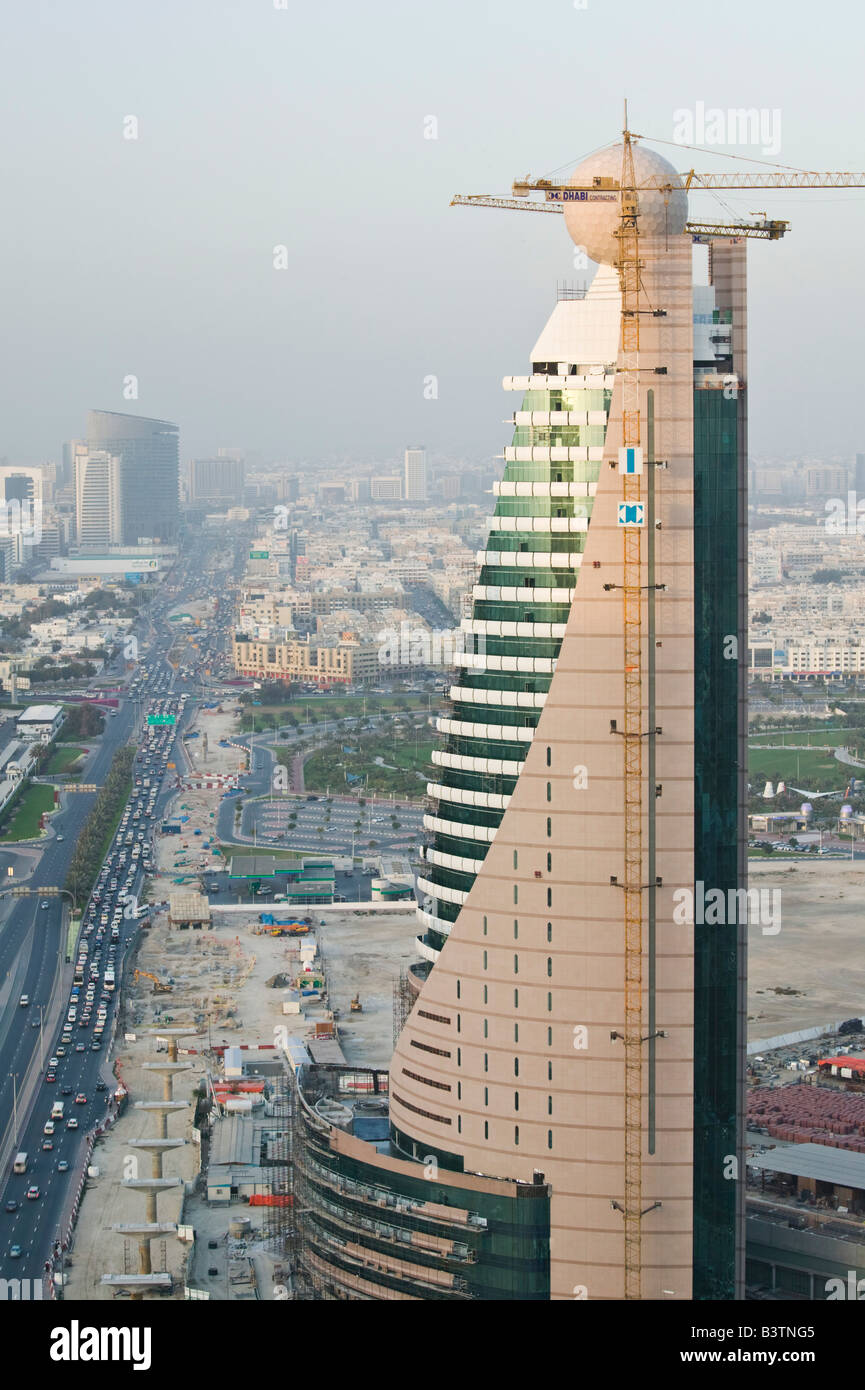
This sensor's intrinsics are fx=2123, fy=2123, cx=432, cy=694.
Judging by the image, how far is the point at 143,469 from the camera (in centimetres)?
19088

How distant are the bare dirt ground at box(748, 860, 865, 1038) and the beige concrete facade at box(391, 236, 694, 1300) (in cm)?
1937

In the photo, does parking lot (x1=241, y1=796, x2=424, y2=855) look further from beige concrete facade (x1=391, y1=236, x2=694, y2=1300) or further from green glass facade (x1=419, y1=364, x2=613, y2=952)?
beige concrete facade (x1=391, y1=236, x2=694, y2=1300)

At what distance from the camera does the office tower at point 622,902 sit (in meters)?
20.6

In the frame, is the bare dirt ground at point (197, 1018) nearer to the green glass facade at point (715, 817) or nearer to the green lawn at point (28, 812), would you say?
the green lawn at point (28, 812)

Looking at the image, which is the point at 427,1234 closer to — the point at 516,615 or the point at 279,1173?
the point at 516,615

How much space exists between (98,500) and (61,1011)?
5720 inches

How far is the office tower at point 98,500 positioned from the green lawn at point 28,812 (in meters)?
112

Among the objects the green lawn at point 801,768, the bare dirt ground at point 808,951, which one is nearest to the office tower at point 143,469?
the green lawn at point 801,768

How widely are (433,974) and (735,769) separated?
3.72 metres

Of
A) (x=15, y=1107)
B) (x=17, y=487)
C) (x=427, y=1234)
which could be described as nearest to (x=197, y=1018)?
(x=15, y=1107)

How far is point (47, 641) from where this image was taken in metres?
121

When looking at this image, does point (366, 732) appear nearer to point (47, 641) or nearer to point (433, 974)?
point (47, 641)

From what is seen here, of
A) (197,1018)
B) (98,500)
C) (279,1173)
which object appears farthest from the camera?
(98,500)
